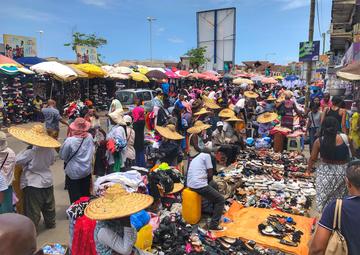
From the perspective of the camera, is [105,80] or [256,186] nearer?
[256,186]

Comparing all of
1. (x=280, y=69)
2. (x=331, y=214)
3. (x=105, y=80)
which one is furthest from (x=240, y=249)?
(x=280, y=69)

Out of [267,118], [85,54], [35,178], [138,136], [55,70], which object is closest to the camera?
[35,178]

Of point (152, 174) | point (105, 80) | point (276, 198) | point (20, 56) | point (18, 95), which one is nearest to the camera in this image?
point (152, 174)

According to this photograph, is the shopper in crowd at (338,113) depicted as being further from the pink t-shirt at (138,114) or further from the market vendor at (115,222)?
the market vendor at (115,222)

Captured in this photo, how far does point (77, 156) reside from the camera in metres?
5.49

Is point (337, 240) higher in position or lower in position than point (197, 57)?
lower

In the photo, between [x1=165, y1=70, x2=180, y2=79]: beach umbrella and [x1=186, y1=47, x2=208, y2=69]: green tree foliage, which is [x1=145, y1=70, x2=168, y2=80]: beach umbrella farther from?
[x1=186, y1=47, x2=208, y2=69]: green tree foliage

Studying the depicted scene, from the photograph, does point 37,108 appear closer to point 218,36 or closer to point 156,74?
point 156,74

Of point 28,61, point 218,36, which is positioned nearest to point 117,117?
point 28,61

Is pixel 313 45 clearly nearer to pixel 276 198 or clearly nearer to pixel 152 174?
pixel 276 198

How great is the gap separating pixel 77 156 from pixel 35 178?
70 cm

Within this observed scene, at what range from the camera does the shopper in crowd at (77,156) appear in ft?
18.0

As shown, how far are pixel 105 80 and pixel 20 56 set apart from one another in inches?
275

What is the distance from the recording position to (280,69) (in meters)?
93.5
